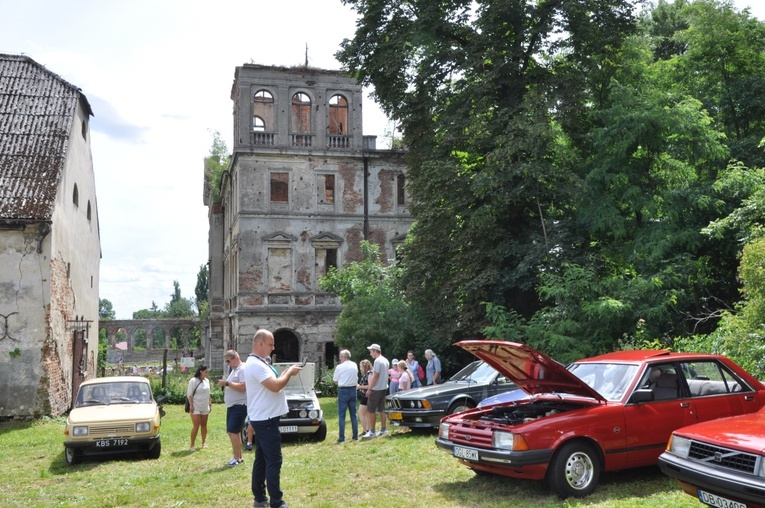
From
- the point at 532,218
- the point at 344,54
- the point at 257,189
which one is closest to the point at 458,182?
the point at 532,218

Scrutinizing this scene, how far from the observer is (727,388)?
949 cm

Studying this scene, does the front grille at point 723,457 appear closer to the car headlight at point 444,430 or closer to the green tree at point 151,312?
the car headlight at point 444,430

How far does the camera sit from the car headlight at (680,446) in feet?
23.6

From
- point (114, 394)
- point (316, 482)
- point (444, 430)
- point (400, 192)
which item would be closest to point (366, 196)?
point (400, 192)

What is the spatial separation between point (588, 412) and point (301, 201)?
2973 centimetres

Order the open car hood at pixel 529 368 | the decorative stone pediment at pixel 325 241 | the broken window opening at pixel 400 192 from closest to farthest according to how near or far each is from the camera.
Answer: the open car hood at pixel 529 368, the decorative stone pediment at pixel 325 241, the broken window opening at pixel 400 192

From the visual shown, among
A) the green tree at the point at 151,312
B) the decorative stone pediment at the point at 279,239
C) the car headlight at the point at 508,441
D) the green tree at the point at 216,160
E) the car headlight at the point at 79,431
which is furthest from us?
the green tree at the point at 151,312

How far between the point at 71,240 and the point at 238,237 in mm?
13218

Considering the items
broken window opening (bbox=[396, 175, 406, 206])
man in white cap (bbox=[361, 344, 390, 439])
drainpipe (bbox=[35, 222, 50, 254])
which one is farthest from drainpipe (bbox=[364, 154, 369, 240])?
man in white cap (bbox=[361, 344, 390, 439])

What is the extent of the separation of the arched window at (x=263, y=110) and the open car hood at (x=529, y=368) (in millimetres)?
29676

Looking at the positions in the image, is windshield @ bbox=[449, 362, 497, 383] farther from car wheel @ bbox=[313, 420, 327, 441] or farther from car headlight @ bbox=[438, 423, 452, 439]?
car headlight @ bbox=[438, 423, 452, 439]

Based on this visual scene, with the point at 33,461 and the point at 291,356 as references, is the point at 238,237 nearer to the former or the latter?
the point at 291,356

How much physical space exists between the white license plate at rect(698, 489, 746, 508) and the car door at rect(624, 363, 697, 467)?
1.90 m

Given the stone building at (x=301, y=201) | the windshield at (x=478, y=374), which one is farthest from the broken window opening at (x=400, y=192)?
the windshield at (x=478, y=374)
